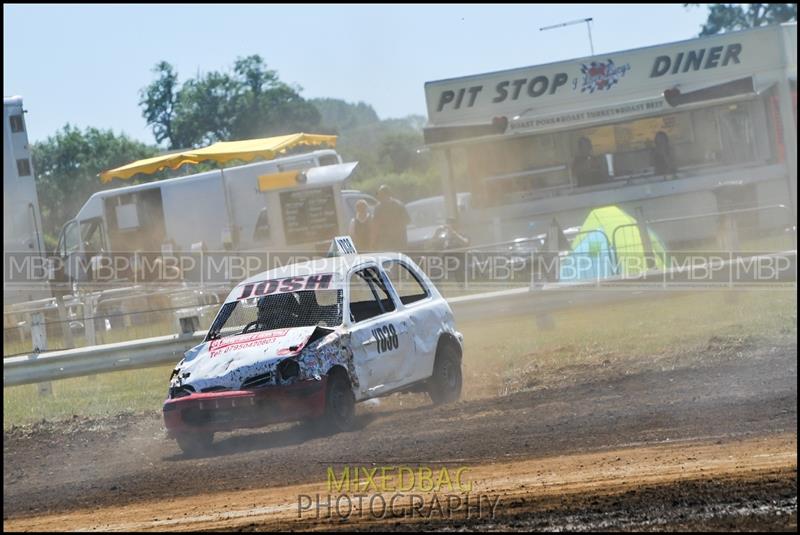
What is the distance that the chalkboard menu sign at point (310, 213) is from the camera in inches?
765

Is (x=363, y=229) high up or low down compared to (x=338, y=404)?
up

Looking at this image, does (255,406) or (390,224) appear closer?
(255,406)

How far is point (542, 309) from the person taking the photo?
13047mm

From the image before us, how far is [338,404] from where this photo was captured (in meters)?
8.86

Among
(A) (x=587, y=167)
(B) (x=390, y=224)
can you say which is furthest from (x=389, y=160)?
(B) (x=390, y=224)

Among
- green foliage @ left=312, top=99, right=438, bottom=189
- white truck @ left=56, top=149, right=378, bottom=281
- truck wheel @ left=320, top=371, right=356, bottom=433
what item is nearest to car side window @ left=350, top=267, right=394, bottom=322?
truck wheel @ left=320, top=371, right=356, bottom=433

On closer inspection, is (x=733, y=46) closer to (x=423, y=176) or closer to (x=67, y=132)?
(x=67, y=132)

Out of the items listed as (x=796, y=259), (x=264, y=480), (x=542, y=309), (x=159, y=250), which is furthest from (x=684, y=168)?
(x=264, y=480)

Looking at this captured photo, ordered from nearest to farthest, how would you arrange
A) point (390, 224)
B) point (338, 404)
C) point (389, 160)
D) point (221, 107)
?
point (338, 404) < point (390, 224) < point (221, 107) < point (389, 160)

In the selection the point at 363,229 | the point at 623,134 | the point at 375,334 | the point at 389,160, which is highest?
the point at 389,160

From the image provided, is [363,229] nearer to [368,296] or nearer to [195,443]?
[368,296]

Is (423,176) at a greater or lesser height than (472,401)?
greater

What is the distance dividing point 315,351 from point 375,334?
1028 mm

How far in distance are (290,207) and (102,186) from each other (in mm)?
18519
